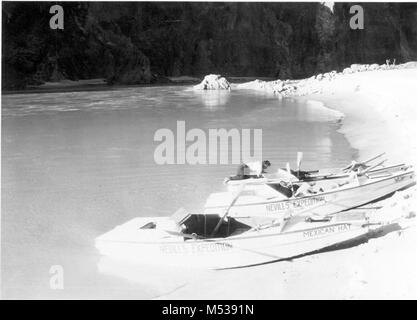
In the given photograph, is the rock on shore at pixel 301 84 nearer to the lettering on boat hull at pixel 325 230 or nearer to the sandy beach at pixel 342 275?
the sandy beach at pixel 342 275

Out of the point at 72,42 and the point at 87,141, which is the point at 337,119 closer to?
the point at 87,141

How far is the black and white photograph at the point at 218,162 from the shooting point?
30.5 feet

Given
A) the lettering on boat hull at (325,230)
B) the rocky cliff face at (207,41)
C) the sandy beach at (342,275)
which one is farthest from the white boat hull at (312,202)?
the rocky cliff face at (207,41)

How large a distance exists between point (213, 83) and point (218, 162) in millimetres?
20251

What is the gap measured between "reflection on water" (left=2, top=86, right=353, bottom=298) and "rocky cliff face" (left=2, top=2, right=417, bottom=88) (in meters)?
4.08

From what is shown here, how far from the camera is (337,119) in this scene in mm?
22391

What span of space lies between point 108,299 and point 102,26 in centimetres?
2913

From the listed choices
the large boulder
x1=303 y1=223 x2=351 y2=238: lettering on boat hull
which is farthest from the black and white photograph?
the large boulder

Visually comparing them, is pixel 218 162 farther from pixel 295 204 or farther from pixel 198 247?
pixel 198 247

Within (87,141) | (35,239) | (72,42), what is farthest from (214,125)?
(72,42)

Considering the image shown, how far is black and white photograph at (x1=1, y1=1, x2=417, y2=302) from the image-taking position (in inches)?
365

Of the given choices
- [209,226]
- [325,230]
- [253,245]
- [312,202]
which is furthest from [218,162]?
[325,230]

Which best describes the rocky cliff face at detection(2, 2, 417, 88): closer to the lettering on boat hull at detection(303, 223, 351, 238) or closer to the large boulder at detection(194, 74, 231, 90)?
the large boulder at detection(194, 74, 231, 90)

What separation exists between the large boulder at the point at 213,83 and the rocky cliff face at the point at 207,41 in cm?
94
